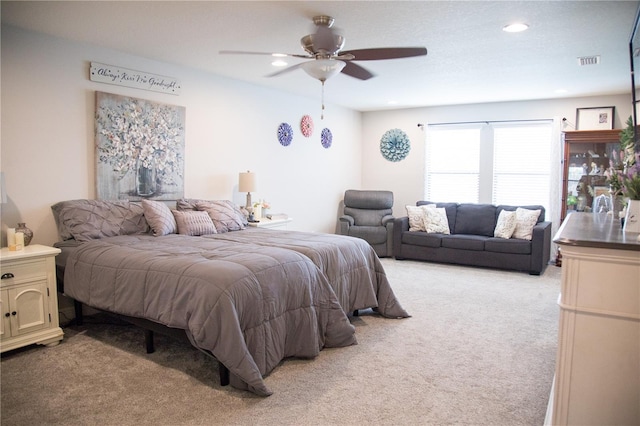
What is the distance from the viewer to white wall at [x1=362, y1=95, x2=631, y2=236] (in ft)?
20.5

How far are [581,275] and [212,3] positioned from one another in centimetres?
264

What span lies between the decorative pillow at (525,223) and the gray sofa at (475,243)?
3.5 inches

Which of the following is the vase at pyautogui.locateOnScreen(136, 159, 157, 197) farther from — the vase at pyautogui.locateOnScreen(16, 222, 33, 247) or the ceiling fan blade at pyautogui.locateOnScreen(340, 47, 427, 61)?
the ceiling fan blade at pyautogui.locateOnScreen(340, 47, 427, 61)

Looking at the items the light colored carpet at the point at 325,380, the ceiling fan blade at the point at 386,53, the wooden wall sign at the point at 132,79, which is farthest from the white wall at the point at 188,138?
the ceiling fan blade at the point at 386,53

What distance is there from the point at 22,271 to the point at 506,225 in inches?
214

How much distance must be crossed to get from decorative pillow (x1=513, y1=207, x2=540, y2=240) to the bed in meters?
2.82

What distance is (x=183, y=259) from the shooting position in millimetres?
2850

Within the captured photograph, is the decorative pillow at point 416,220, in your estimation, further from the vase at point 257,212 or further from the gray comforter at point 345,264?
the gray comforter at point 345,264

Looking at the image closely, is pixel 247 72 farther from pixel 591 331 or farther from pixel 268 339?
pixel 591 331

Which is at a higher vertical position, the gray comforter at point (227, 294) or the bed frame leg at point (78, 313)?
the gray comforter at point (227, 294)

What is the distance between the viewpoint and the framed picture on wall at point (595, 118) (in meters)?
5.94

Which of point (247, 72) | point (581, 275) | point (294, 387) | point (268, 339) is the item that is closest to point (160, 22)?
point (247, 72)

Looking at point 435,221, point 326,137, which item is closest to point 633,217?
point 435,221

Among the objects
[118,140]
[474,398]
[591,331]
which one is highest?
[118,140]
